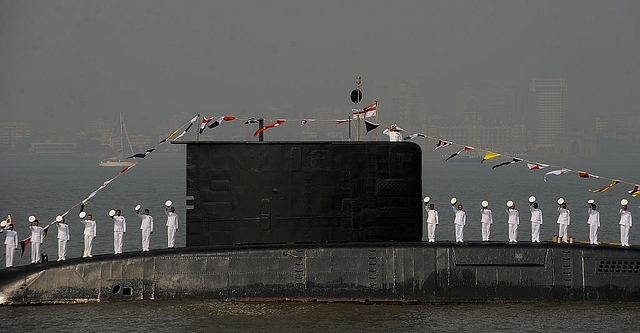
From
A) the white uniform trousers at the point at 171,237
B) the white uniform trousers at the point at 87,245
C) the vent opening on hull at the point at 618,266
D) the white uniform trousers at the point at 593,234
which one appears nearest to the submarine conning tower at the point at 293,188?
the white uniform trousers at the point at 171,237

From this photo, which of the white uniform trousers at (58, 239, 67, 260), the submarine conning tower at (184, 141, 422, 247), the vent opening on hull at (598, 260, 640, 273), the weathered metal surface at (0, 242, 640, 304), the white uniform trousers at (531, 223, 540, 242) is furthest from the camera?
the white uniform trousers at (531, 223, 540, 242)

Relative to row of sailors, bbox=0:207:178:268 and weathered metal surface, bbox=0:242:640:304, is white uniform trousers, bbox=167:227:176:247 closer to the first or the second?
row of sailors, bbox=0:207:178:268

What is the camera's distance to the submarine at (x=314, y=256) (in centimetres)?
2003

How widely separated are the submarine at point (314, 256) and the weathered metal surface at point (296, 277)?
0.08 feet

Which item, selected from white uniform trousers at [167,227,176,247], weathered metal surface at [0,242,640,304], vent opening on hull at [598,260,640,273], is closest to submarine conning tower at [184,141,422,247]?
weathered metal surface at [0,242,640,304]

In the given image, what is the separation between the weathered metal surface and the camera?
66.4 ft

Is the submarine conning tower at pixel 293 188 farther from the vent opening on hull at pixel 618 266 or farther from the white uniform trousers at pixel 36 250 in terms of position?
the vent opening on hull at pixel 618 266

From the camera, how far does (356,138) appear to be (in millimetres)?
20656

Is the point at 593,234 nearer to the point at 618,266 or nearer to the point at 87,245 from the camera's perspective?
the point at 618,266

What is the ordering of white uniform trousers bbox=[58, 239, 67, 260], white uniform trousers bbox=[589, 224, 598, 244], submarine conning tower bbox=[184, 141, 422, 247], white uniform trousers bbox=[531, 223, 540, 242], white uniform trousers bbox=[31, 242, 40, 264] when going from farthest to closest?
white uniform trousers bbox=[531, 223, 540, 242] → white uniform trousers bbox=[589, 224, 598, 244] → white uniform trousers bbox=[31, 242, 40, 264] → white uniform trousers bbox=[58, 239, 67, 260] → submarine conning tower bbox=[184, 141, 422, 247]

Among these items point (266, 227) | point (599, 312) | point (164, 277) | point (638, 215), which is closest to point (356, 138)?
point (266, 227)

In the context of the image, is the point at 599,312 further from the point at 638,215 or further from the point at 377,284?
the point at 638,215

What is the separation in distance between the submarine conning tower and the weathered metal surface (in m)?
0.47

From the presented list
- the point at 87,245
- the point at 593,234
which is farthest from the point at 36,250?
the point at 593,234
